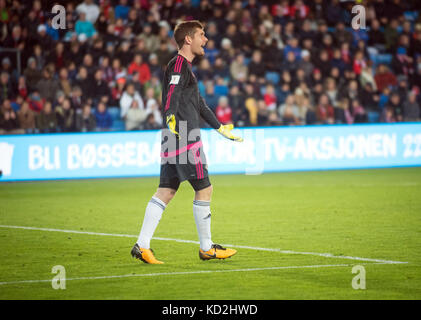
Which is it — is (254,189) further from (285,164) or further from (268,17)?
(268,17)

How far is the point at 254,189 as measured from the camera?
1681 cm

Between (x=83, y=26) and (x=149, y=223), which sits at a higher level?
(x=83, y=26)

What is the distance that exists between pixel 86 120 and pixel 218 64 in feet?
15.0

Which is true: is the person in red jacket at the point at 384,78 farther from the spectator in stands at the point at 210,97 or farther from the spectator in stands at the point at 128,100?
the spectator in stands at the point at 128,100

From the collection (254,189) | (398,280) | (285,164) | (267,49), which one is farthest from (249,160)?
(398,280)

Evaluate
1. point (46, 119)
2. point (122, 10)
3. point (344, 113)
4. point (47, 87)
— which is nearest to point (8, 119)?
point (46, 119)

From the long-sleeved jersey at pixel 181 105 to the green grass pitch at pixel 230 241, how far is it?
1.21 meters

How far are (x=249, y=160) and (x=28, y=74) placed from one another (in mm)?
5740

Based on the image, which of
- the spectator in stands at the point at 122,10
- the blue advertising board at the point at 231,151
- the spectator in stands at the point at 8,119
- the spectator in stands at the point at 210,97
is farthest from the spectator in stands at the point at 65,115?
the spectator in stands at the point at 122,10

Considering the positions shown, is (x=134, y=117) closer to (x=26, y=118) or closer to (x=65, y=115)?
(x=65, y=115)

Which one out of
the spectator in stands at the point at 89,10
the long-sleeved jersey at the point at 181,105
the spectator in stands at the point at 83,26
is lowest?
the long-sleeved jersey at the point at 181,105

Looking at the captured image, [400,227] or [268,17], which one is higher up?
[268,17]

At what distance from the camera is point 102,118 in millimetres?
20047

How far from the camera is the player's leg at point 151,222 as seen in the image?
8.53 metres
